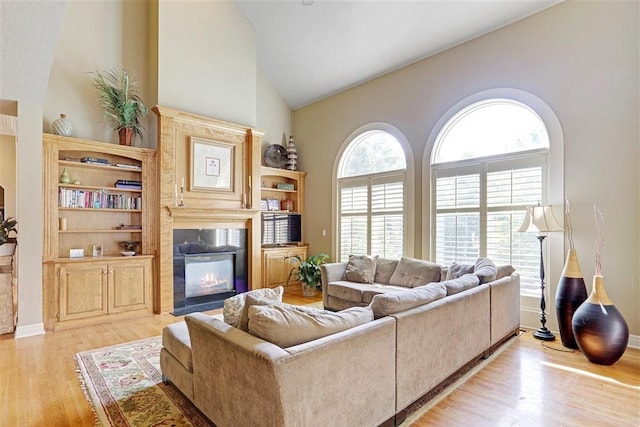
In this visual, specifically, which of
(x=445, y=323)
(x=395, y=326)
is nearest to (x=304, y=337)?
(x=395, y=326)

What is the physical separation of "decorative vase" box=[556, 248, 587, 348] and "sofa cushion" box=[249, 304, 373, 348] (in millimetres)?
2667

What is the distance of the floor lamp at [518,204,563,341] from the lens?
3.62 meters

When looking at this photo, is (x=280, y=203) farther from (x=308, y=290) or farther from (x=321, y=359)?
(x=321, y=359)

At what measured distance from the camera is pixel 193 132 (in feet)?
16.4

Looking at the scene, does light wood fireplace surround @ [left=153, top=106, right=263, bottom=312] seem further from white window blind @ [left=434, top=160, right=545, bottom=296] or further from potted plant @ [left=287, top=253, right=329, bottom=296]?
white window blind @ [left=434, top=160, right=545, bottom=296]

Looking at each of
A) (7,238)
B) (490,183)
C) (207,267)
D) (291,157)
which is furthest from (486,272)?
(7,238)

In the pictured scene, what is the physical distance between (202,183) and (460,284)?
12.6 feet

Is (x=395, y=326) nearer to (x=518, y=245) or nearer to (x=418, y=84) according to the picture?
(x=518, y=245)

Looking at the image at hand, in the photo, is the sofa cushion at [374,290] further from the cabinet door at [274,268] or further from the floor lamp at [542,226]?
the cabinet door at [274,268]

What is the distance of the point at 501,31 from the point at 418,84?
124 centimetres

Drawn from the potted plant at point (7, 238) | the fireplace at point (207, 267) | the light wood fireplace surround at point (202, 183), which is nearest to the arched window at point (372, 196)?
the light wood fireplace surround at point (202, 183)

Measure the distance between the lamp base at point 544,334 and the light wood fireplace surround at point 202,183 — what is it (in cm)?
394

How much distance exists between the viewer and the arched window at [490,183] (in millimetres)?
4105

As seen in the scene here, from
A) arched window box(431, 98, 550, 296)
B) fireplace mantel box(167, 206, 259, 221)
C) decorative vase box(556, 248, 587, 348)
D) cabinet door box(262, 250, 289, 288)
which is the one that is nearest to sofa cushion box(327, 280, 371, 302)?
arched window box(431, 98, 550, 296)
